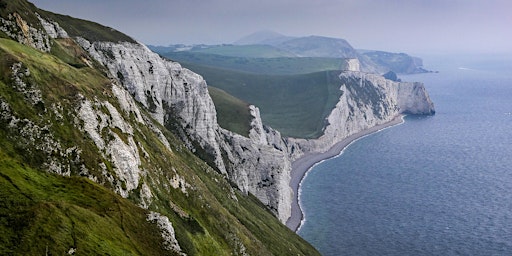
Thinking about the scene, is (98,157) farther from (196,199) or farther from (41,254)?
(196,199)

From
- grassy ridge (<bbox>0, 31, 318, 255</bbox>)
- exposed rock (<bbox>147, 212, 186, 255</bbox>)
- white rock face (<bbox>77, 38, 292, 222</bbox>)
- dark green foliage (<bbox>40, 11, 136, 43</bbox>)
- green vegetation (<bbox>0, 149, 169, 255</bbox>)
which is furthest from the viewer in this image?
dark green foliage (<bbox>40, 11, 136, 43</bbox>)

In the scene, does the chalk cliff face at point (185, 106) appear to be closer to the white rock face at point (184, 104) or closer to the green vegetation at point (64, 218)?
the white rock face at point (184, 104)

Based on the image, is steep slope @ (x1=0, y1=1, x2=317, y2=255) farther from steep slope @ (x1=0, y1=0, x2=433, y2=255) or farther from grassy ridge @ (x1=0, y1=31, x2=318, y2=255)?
steep slope @ (x1=0, y1=0, x2=433, y2=255)

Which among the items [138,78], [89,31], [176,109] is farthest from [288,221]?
[89,31]

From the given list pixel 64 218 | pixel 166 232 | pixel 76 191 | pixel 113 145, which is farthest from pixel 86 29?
pixel 64 218

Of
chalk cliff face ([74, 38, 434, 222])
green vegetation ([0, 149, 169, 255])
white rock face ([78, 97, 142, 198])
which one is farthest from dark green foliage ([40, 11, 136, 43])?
green vegetation ([0, 149, 169, 255])

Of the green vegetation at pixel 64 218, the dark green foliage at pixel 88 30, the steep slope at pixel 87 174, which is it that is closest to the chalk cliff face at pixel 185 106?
the dark green foliage at pixel 88 30

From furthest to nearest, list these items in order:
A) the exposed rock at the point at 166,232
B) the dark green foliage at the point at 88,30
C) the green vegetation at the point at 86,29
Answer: the dark green foliage at the point at 88,30, the green vegetation at the point at 86,29, the exposed rock at the point at 166,232

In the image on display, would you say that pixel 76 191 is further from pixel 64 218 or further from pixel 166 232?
pixel 166 232
